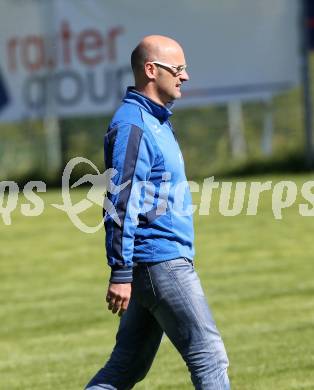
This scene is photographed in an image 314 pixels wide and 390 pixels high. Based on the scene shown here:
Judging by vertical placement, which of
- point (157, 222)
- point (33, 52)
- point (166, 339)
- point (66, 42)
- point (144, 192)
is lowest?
point (33, 52)

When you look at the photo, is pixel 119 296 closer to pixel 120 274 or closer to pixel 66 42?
pixel 120 274

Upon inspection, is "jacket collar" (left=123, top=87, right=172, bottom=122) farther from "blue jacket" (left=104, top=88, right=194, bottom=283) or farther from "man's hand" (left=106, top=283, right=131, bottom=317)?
"man's hand" (left=106, top=283, right=131, bottom=317)

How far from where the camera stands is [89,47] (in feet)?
62.0

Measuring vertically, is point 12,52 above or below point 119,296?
below

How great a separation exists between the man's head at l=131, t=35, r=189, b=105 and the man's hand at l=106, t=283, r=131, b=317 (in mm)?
853

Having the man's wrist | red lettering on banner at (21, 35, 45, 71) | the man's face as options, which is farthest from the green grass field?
red lettering on banner at (21, 35, 45, 71)

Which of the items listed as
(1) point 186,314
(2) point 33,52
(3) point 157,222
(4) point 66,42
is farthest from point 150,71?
(2) point 33,52

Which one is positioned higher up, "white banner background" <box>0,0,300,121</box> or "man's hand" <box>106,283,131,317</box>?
"man's hand" <box>106,283,131,317</box>

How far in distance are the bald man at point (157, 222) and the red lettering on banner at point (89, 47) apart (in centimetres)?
1352

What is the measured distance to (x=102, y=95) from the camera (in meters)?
18.8

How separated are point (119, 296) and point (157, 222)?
38cm

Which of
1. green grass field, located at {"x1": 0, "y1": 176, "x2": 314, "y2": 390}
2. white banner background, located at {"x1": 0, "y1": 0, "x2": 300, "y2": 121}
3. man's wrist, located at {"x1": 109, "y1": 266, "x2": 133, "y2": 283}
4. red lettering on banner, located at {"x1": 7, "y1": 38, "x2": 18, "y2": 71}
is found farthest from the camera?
red lettering on banner, located at {"x1": 7, "y1": 38, "x2": 18, "y2": 71}

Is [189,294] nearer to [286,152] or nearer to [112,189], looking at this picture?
[112,189]

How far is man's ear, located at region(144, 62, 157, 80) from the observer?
5352mm
